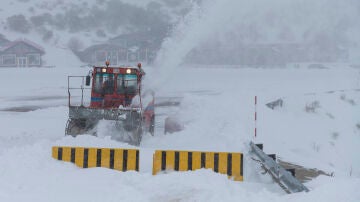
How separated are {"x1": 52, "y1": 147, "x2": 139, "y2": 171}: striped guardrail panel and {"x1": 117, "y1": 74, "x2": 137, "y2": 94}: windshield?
15.5 ft

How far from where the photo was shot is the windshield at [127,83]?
12.2 metres

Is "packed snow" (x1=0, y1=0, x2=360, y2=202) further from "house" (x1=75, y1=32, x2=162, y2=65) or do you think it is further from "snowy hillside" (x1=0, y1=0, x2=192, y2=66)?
"snowy hillside" (x1=0, y1=0, x2=192, y2=66)

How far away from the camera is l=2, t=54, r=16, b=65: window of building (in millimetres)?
67188

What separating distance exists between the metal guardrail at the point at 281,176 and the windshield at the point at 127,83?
507 cm

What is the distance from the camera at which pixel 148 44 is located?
75.4 metres

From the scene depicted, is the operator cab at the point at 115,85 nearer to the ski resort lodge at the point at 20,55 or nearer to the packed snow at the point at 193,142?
the packed snow at the point at 193,142

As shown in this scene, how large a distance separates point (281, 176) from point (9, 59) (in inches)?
2685

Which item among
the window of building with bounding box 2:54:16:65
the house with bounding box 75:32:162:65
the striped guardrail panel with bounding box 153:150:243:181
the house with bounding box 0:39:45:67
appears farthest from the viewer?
the house with bounding box 75:32:162:65

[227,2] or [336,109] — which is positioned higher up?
[227,2]

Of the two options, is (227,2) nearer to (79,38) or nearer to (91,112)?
(91,112)

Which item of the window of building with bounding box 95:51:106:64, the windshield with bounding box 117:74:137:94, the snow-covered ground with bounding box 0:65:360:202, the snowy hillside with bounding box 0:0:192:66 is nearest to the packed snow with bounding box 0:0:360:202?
the snow-covered ground with bounding box 0:65:360:202

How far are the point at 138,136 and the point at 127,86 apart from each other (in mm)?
1847

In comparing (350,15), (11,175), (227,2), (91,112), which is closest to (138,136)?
(91,112)

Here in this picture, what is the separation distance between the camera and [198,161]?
24.4ft
